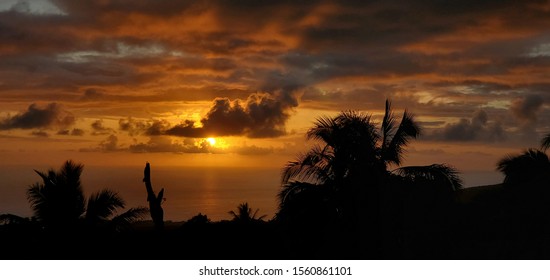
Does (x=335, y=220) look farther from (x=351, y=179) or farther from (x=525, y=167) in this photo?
(x=525, y=167)

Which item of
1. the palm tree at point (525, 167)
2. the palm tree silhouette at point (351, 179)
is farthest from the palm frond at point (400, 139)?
the palm tree at point (525, 167)

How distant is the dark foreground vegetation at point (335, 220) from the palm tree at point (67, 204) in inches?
1.4

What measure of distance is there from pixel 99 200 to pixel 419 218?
1175cm

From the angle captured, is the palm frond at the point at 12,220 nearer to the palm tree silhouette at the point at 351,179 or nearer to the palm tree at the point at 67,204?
the palm tree at the point at 67,204

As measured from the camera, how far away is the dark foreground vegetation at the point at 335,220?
2017 centimetres

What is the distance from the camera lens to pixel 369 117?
2105 cm

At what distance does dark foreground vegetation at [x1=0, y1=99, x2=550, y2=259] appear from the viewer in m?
20.2

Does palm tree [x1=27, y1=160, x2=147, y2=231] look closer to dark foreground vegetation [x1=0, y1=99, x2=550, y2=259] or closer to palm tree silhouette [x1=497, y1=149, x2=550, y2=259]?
dark foreground vegetation [x1=0, y1=99, x2=550, y2=259]

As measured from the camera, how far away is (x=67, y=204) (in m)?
22.7

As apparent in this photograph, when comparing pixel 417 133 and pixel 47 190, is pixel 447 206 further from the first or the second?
pixel 47 190

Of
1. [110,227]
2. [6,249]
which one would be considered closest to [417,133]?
[110,227]
